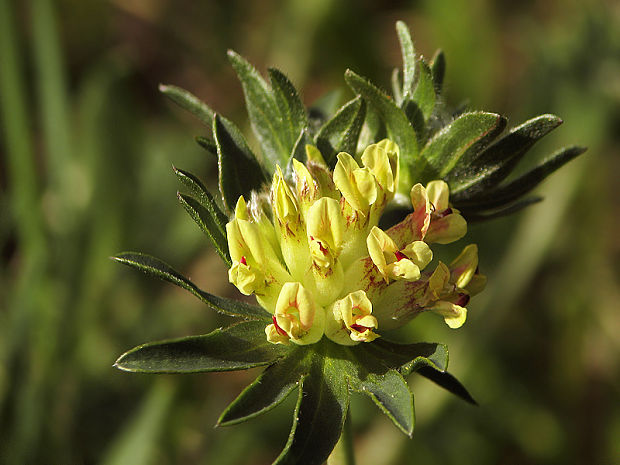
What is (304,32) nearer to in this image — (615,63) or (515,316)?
(615,63)

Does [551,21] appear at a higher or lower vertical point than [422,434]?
higher

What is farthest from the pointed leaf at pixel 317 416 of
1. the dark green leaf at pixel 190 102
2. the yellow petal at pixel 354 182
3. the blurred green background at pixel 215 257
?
the blurred green background at pixel 215 257

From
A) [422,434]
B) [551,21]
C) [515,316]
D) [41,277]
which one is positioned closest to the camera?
[41,277]

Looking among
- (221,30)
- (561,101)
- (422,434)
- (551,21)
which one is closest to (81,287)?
(422,434)

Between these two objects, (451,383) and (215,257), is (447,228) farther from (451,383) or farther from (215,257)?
(215,257)

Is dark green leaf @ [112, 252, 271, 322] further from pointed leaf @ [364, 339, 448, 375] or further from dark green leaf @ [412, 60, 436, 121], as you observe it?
dark green leaf @ [412, 60, 436, 121]
